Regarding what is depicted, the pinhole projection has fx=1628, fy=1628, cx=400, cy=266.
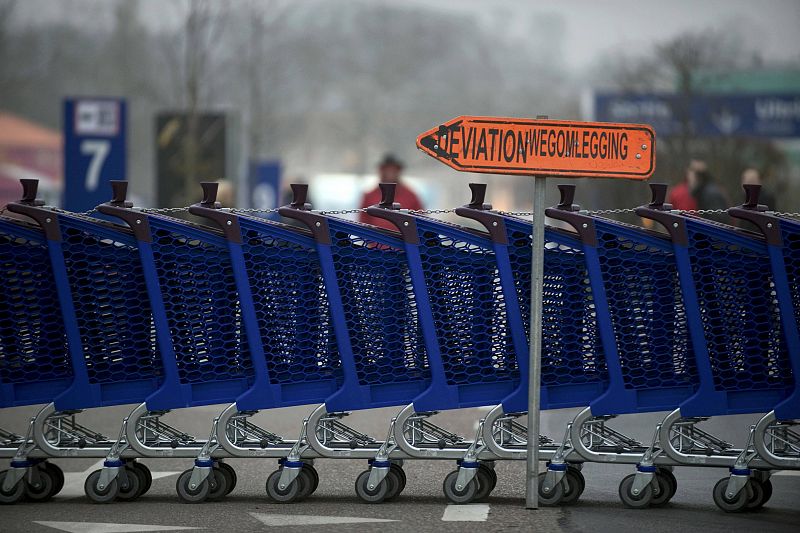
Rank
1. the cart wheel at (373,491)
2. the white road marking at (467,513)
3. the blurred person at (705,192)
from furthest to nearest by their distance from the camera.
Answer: the blurred person at (705,192)
the cart wheel at (373,491)
the white road marking at (467,513)

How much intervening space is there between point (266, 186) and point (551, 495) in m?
26.5

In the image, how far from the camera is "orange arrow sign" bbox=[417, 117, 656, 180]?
24.3ft

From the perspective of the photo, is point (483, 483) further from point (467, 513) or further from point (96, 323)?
point (96, 323)

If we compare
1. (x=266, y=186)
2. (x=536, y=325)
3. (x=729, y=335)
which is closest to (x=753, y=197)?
(x=729, y=335)

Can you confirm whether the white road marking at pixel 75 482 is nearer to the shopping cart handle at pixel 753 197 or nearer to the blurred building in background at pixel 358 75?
the shopping cart handle at pixel 753 197

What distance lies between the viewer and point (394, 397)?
25.6 ft

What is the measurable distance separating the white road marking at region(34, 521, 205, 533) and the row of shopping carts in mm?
555

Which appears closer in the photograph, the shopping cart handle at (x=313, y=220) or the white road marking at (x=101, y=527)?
the white road marking at (x=101, y=527)

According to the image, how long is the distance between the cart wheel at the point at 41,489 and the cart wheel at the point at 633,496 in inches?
112

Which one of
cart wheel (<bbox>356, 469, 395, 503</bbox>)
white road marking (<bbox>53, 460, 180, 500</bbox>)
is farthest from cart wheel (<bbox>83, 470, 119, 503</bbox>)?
cart wheel (<bbox>356, 469, 395, 503</bbox>)

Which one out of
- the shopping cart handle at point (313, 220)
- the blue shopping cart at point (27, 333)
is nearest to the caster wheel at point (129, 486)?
the blue shopping cart at point (27, 333)

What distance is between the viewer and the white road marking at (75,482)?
844cm

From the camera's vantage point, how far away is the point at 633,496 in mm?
7605

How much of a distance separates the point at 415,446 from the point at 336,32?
156 metres
